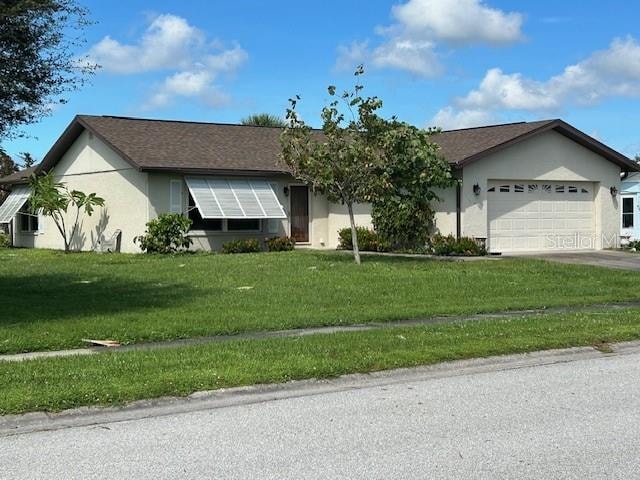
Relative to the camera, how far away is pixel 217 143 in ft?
90.0

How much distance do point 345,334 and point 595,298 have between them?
242 inches

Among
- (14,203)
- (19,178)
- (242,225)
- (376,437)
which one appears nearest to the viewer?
(376,437)

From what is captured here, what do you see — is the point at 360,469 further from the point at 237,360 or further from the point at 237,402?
the point at 237,360

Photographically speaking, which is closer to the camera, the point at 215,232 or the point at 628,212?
the point at 215,232

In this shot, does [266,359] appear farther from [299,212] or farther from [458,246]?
[299,212]

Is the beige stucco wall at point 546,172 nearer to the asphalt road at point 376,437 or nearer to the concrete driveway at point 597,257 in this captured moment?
the concrete driveway at point 597,257

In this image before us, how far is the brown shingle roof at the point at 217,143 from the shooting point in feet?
78.3

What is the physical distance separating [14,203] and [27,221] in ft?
4.39

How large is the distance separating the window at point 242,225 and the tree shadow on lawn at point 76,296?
8616mm

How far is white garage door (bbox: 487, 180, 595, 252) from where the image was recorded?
23969 mm

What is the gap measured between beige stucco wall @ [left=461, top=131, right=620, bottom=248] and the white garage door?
0.97ft

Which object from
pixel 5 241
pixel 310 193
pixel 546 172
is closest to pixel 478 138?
pixel 546 172

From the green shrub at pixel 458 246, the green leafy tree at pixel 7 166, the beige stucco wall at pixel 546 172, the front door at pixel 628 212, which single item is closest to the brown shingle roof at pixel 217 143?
the beige stucco wall at pixel 546 172

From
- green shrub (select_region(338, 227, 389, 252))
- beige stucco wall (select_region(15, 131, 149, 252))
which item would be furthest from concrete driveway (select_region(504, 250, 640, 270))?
beige stucco wall (select_region(15, 131, 149, 252))
